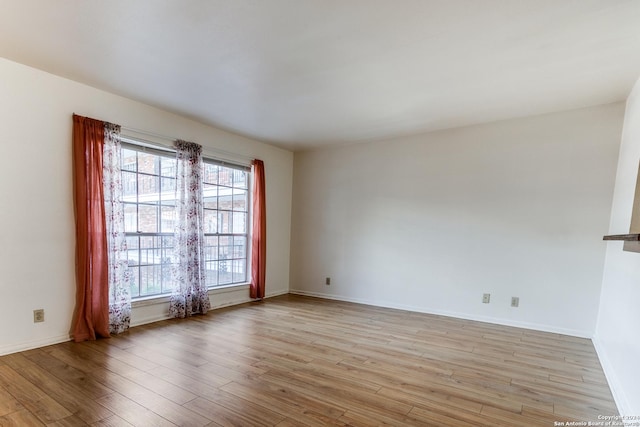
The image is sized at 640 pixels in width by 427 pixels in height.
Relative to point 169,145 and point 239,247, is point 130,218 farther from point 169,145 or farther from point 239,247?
point 239,247

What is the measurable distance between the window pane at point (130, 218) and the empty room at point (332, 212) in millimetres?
26

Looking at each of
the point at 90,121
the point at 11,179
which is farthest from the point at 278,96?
the point at 11,179

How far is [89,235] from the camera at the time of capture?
121 inches

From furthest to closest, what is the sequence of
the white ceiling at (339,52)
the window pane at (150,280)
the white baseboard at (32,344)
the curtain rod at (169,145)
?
the window pane at (150,280) < the curtain rod at (169,145) < the white baseboard at (32,344) < the white ceiling at (339,52)

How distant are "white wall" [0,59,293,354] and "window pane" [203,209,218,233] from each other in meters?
1.59

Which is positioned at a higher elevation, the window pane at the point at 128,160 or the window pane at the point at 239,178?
the window pane at the point at 128,160

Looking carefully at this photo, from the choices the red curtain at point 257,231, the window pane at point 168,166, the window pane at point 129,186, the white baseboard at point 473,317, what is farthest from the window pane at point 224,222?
the white baseboard at point 473,317

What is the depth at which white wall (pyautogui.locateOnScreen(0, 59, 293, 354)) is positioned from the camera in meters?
2.69

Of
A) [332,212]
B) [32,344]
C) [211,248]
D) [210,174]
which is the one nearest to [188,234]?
[211,248]

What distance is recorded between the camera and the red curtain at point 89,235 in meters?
3.03

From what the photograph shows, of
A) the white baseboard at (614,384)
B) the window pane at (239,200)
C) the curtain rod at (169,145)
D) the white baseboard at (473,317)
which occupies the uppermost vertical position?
the curtain rod at (169,145)

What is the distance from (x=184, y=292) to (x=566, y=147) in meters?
4.87

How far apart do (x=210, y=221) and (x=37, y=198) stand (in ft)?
6.37

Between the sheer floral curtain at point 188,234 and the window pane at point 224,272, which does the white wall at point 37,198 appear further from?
the window pane at point 224,272
